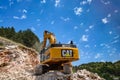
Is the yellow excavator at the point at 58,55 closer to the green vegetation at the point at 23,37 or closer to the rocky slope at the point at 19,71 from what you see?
the rocky slope at the point at 19,71

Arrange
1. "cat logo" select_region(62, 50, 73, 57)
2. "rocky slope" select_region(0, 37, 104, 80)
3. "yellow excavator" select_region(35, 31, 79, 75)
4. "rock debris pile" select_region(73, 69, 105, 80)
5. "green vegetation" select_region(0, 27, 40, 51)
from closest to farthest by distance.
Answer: "rock debris pile" select_region(73, 69, 105, 80) → "rocky slope" select_region(0, 37, 104, 80) → "yellow excavator" select_region(35, 31, 79, 75) → "cat logo" select_region(62, 50, 73, 57) → "green vegetation" select_region(0, 27, 40, 51)

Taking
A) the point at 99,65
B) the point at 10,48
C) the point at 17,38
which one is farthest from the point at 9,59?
the point at 99,65

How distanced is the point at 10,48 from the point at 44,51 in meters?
3.66

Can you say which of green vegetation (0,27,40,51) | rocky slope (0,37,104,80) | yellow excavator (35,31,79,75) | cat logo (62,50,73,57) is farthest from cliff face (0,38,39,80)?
green vegetation (0,27,40,51)

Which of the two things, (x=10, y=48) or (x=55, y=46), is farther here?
(x=10, y=48)

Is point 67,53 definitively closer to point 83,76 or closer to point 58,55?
point 58,55

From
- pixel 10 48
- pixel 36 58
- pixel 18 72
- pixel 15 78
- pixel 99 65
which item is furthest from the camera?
pixel 99 65

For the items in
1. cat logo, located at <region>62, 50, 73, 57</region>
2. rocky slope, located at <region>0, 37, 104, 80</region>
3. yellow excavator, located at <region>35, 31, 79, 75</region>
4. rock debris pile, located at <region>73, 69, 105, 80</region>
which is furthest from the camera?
cat logo, located at <region>62, 50, 73, 57</region>

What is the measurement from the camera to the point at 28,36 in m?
86.2

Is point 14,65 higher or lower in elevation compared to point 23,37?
lower

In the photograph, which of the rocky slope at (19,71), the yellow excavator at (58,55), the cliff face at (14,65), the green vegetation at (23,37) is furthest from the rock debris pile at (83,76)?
the green vegetation at (23,37)

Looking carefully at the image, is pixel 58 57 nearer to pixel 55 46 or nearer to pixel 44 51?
pixel 55 46

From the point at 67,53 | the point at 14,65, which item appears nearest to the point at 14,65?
the point at 14,65

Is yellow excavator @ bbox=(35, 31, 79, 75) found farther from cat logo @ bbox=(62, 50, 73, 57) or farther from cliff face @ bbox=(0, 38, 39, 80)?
cliff face @ bbox=(0, 38, 39, 80)
